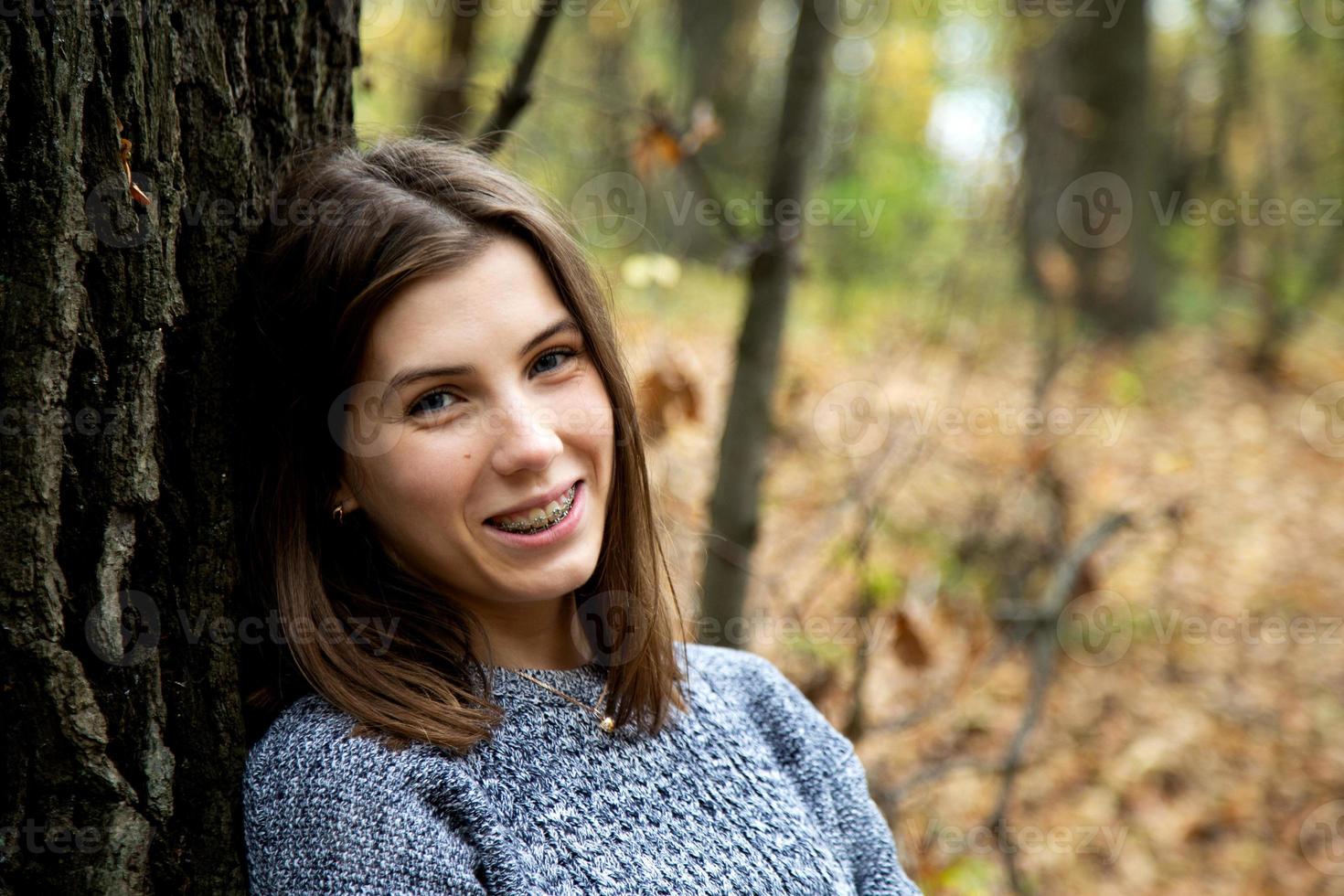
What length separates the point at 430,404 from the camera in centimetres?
142

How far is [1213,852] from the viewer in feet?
13.8

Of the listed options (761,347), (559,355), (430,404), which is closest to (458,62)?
(761,347)

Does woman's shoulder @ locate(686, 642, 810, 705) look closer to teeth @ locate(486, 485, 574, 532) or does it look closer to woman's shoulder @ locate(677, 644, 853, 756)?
woman's shoulder @ locate(677, 644, 853, 756)

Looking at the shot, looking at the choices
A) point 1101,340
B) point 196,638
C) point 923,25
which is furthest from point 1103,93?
point 196,638

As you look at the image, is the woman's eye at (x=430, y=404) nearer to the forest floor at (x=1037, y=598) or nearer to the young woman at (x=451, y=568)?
the young woman at (x=451, y=568)

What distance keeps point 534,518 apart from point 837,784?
0.72 metres

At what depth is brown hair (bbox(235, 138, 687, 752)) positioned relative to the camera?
55.4 inches

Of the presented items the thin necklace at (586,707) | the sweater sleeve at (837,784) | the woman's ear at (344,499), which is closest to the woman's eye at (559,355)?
the woman's ear at (344,499)

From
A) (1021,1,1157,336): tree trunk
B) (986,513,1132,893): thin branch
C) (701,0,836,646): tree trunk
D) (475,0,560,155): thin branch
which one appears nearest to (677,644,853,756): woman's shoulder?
(701,0,836,646): tree trunk

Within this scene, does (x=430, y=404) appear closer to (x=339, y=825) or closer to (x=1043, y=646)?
(x=339, y=825)

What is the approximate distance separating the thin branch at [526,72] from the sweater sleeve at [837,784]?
4.03 ft

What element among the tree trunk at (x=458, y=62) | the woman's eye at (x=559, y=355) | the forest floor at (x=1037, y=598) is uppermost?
the tree trunk at (x=458, y=62)

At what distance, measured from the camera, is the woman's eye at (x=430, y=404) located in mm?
1407

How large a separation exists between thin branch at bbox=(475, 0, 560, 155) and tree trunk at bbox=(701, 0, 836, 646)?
649mm
